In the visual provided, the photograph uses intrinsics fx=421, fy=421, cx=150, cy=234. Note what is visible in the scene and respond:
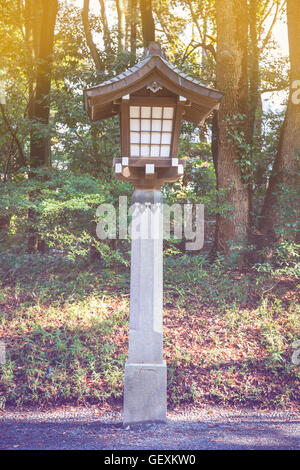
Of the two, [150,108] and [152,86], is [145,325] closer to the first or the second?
[150,108]

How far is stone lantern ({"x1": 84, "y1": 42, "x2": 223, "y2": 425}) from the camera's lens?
4387 mm

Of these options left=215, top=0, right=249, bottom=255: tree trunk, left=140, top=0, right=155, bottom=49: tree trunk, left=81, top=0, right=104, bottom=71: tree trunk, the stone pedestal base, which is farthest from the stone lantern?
left=140, top=0, right=155, bottom=49: tree trunk

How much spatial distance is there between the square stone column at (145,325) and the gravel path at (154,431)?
22cm

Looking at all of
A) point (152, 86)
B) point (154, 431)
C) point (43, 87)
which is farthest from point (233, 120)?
point (154, 431)

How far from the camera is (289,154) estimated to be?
8.14 m

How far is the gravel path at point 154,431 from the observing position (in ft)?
13.5

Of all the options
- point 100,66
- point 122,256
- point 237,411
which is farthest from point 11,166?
point 237,411

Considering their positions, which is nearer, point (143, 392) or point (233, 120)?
point (143, 392)

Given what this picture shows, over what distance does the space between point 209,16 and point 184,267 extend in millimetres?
9792

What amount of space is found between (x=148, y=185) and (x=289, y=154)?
4.56 metres

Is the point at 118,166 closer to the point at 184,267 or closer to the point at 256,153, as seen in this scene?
the point at 184,267

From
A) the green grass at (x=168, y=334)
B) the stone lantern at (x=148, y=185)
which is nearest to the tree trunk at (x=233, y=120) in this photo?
the green grass at (x=168, y=334)

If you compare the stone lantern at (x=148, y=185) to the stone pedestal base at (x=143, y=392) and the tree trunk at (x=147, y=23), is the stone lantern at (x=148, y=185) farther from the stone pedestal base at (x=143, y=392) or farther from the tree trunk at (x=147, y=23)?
the tree trunk at (x=147, y=23)

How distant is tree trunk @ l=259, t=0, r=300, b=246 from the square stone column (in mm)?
4023
